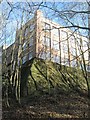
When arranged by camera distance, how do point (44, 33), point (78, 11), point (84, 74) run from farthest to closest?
point (84, 74) → point (44, 33) → point (78, 11)

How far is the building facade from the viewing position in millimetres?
4945

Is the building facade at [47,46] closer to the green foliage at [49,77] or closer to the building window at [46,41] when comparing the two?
the building window at [46,41]

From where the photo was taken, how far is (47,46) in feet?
16.4

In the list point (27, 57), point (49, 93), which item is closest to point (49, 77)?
point (49, 93)

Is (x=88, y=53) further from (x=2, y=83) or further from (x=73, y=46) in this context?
(x=2, y=83)

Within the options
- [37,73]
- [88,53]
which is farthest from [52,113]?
[88,53]

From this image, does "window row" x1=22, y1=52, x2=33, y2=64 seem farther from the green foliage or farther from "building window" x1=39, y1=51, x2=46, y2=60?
"building window" x1=39, y1=51, x2=46, y2=60

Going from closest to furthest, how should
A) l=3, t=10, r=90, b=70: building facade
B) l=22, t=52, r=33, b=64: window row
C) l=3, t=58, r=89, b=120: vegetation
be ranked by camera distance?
l=3, t=58, r=89, b=120: vegetation → l=3, t=10, r=90, b=70: building facade → l=22, t=52, r=33, b=64: window row

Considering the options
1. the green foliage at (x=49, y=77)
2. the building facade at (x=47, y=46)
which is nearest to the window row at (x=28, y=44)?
the building facade at (x=47, y=46)

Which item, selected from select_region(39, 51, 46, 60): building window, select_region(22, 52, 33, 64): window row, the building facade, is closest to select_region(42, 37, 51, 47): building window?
the building facade

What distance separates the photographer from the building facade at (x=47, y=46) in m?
4.95

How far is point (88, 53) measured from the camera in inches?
196

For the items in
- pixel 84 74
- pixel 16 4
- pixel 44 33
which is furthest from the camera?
pixel 84 74

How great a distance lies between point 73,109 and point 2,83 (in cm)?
137
